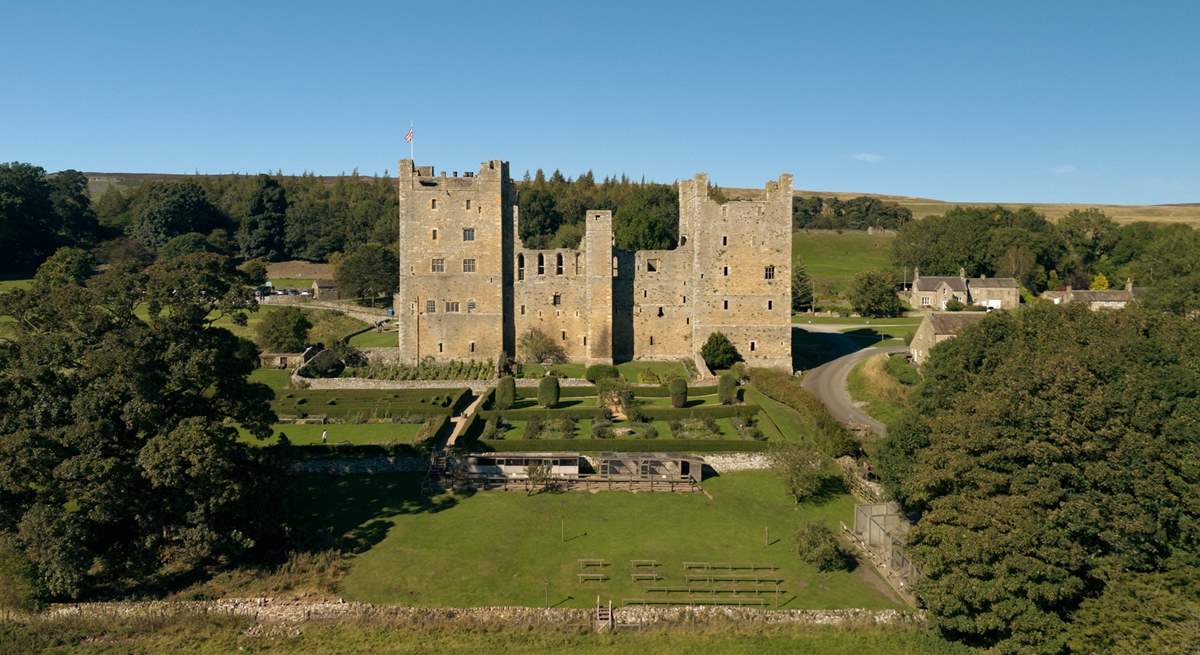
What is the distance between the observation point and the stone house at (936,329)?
173 ft

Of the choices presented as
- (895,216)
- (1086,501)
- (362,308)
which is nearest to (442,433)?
(1086,501)

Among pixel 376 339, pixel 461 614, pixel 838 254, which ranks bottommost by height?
pixel 461 614

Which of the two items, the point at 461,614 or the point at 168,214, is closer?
the point at 461,614

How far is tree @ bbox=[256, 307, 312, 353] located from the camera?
2315 inches

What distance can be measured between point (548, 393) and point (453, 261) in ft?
46.6

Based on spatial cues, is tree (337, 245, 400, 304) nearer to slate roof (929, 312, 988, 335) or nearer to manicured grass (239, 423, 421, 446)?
manicured grass (239, 423, 421, 446)

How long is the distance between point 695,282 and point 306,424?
25895mm

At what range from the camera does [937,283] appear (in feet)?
303

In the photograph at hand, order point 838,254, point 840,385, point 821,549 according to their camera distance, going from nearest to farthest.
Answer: point 821,549
point 840,385
point 838,254

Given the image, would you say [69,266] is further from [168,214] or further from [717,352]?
[717,352]

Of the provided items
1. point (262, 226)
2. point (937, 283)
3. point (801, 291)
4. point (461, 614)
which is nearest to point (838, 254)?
point (937, 283)

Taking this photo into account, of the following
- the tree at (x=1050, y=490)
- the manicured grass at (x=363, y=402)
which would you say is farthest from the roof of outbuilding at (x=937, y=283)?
the tree at (x=1050, y=490)

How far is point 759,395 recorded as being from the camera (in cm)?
4847

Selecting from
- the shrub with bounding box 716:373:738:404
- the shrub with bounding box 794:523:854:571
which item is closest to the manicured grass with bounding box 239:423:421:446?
the shrub with bounding box 716:373:738:404
